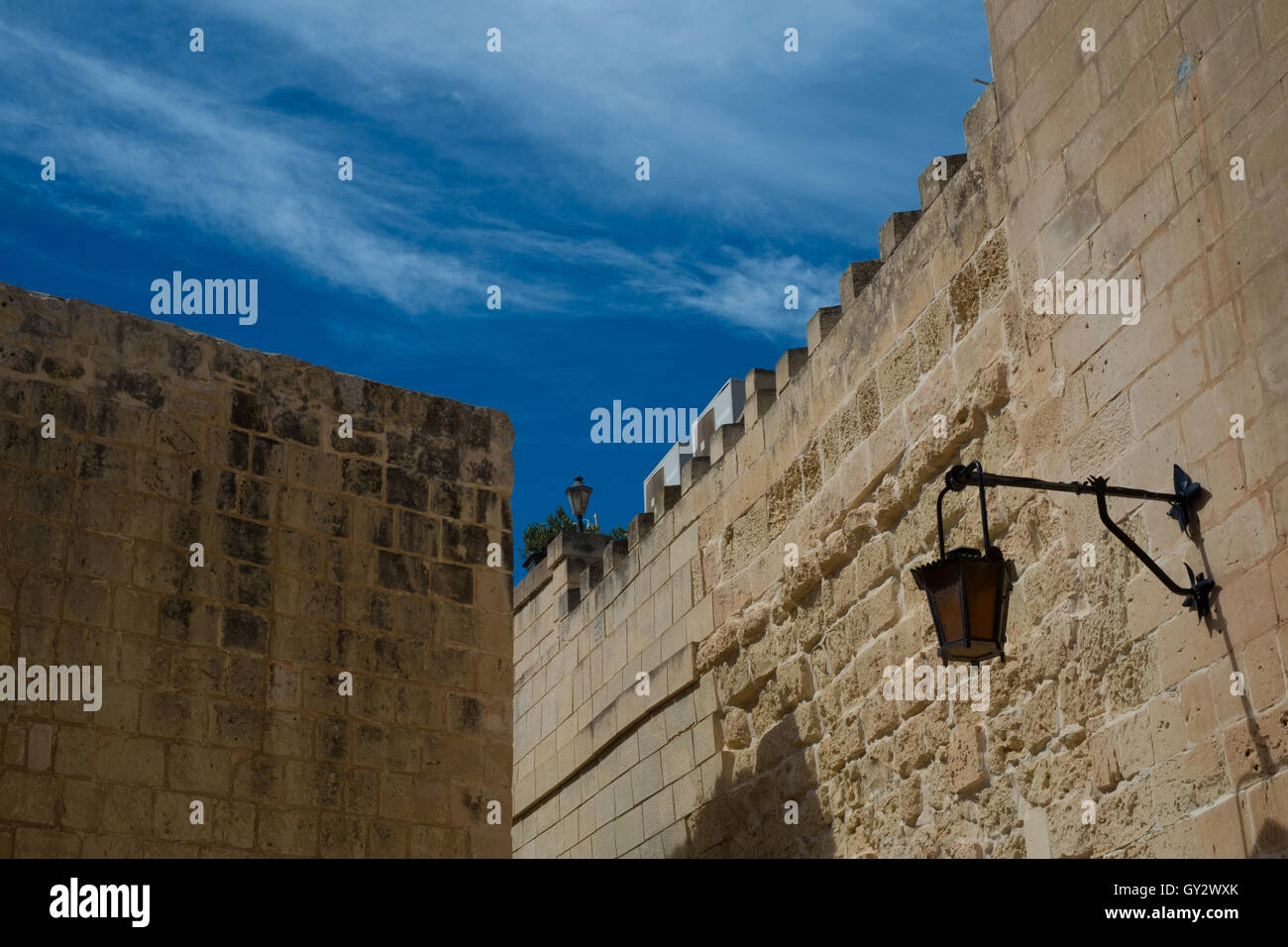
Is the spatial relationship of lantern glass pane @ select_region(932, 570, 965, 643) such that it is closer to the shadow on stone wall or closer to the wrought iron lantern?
the wrought iron lantern

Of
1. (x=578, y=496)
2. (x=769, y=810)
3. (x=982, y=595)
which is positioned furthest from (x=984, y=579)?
(x=578, y=496)

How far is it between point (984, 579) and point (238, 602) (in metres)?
3.55

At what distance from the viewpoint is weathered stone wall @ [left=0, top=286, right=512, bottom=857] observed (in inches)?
262

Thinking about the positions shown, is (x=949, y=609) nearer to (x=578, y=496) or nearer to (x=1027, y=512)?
(x=1027, y=512)

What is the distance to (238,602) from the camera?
23.5 feet

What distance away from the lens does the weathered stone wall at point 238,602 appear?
6.65 metres

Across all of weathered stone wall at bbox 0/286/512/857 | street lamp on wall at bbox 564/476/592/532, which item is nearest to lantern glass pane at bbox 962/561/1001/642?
weathered stone wall at bbox 0/286/512/857

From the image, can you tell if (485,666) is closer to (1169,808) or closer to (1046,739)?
(1046,739)

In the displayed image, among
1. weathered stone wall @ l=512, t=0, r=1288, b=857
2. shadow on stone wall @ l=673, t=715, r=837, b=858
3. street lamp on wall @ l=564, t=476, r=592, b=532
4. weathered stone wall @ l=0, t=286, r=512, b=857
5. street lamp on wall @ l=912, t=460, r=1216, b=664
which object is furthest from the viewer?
street lamp on wall @ l=564, t=476, r=592, b=532

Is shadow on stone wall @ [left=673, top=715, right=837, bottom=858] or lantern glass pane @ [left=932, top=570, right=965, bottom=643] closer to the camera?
lantern glass pane @ [left=932, top=570, right=965, bottom=643]

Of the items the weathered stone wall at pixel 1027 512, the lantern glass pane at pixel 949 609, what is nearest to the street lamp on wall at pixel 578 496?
the weathered stone wall at pixel 1027 512

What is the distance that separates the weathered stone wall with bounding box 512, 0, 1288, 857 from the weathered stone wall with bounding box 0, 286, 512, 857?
4.79 ft

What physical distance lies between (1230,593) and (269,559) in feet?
14.0

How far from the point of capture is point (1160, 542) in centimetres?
508
